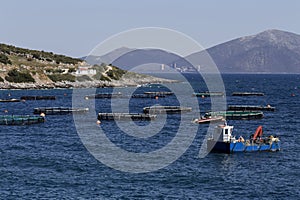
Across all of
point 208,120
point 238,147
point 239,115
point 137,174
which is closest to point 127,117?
point 208,120

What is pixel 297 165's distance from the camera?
72.8 meters

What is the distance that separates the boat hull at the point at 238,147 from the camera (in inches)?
3120

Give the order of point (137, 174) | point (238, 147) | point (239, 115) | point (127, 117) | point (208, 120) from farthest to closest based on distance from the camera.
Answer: point (239, 115) < point (127, 117) < point (208, 120) < point (238, 147) < point (137, 174)

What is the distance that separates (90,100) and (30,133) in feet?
285

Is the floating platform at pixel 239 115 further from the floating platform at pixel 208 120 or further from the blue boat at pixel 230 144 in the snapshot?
the blue boat at pixel 230 144

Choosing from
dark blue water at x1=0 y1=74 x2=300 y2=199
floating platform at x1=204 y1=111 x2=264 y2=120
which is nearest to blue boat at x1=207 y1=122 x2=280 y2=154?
dark blue water at x1=0 y1=74 x2=300 y2=199

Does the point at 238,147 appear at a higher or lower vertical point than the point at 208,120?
lower

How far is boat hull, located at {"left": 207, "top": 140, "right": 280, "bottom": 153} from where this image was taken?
79.2m

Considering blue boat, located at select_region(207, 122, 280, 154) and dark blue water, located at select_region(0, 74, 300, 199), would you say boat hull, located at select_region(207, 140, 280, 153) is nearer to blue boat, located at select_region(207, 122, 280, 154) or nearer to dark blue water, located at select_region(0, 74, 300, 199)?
blue boat, located at select_region(207, 122, 280, 154)

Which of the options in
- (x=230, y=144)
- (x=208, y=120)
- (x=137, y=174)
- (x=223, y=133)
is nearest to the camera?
(x=137, y=174)

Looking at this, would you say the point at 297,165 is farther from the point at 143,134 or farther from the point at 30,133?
the point at 30,133

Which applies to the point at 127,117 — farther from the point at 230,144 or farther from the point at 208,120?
the point at 230,144

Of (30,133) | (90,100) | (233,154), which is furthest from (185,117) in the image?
(90,100)

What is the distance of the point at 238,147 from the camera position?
79750 millimetres
